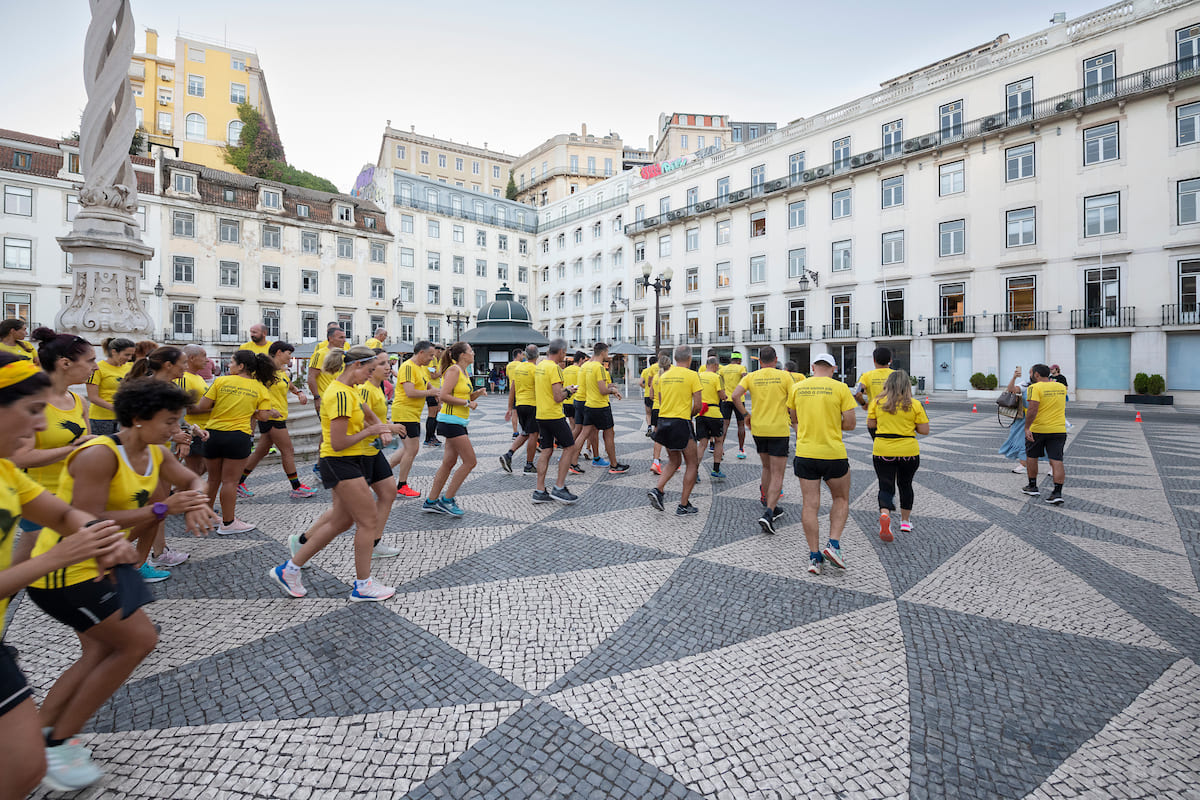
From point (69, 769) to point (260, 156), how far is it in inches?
2113

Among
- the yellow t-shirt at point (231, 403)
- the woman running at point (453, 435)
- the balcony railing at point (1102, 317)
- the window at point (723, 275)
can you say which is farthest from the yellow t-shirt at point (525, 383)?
the window at point (723, 275)

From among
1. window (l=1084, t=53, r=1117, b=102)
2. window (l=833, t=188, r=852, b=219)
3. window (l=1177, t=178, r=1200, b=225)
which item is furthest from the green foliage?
window (l=1177, t=178, r=1200, b=225)

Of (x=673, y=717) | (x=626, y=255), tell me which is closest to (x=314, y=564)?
(x=673, y=717)

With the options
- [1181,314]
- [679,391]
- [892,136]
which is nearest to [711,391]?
[679,391]

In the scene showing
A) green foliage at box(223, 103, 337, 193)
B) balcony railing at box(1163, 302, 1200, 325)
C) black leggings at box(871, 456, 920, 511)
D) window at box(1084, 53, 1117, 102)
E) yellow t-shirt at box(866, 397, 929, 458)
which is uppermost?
green foliage at box(223, 103, 337, 193)

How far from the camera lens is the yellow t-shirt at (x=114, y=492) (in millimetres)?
1938

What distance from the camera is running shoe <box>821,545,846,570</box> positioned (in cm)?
441

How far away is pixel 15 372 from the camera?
5.65 feet

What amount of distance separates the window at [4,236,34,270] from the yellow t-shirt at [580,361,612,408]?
37166 mm

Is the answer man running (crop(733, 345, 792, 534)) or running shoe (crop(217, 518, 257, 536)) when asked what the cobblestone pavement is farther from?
man running (crop(733, 345, 792, 534))

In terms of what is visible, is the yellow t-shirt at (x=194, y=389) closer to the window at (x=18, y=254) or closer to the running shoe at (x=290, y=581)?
the running shoe at (x=290, y=581)

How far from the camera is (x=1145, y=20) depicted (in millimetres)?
22438

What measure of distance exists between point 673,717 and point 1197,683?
2879mm

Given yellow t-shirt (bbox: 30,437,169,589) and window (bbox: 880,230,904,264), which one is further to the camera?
window (bbox: 880,230,904,264)
